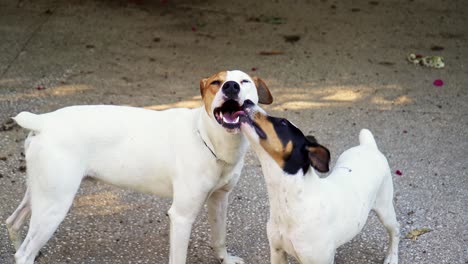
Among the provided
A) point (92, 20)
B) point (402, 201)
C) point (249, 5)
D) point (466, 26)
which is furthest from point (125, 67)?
point (466, 26)


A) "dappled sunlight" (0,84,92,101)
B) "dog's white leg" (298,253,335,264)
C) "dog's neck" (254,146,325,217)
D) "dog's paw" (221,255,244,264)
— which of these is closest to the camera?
"dog's neck" (254,146,325,217)

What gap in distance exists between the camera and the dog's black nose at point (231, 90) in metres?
3.75

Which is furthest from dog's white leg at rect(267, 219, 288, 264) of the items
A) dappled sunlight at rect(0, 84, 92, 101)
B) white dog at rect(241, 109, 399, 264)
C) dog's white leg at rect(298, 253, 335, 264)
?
dappled sunlight at rect(0, 84, 92, 101)

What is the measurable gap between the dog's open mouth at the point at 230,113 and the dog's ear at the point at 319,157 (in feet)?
1.23

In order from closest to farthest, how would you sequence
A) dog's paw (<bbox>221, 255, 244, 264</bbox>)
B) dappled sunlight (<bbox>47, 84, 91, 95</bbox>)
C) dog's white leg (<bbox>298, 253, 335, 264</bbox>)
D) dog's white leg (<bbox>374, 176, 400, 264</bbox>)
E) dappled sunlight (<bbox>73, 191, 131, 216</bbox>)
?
dog's white leg (<bbox>298, 253, 335, 264</bbox>) < dog's white leg (<bbox>374, 176, 400, 264</bbox>) < dog's paw (<bbox>221, 255, 244, 264</bbox>) < dappled sunlight (<bbox>73, 191, 131, 216</bbox>) < dappled sunlight (<bbox>47, 84, 91, 95</bbox>)

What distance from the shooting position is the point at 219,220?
4387 mm

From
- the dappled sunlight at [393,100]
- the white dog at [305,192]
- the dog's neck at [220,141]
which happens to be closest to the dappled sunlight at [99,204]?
the dog's neck at [220,141]

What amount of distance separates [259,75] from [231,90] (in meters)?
3.28

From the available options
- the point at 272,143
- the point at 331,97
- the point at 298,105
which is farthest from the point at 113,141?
the point at 331,97

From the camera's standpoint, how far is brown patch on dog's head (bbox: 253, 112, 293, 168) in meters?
3.66

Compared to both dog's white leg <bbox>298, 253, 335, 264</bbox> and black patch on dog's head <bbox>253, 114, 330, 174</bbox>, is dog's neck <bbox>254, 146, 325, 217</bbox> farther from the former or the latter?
dog's white leg <bbox>298, 253, 335, 264</bbox>

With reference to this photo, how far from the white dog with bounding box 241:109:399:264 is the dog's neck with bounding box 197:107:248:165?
18 cm

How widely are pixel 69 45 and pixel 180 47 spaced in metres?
1.04

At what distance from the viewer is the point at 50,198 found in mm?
4000
